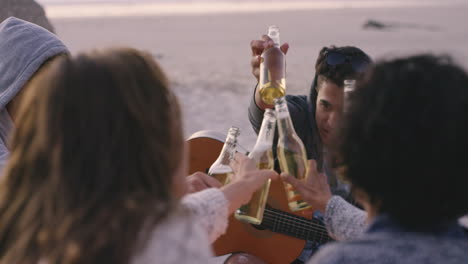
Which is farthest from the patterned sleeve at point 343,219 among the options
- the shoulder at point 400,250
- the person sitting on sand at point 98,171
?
the person sitting on sand at point 98,171

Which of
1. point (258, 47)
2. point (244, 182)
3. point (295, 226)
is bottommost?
point (295, 226)

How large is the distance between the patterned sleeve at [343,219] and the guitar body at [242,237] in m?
0.89

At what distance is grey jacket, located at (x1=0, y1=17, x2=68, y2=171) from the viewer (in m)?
2.34

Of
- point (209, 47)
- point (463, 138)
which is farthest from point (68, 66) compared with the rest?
point (209, 47)

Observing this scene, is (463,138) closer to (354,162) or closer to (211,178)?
(354,162)

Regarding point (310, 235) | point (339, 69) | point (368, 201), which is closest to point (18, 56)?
point (339, 69)

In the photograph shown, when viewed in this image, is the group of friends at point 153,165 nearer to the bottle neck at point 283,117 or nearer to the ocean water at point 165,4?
the bottle neck at point 283,117

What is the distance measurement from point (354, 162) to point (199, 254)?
443 mm

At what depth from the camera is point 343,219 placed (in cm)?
173

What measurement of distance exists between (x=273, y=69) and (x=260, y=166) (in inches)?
16.9

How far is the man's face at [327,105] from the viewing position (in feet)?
8.16

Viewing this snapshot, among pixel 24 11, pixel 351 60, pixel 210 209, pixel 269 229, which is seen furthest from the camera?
pixel 24 11

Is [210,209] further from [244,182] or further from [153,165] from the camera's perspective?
[153,165]

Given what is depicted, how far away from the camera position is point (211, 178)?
1927mm
